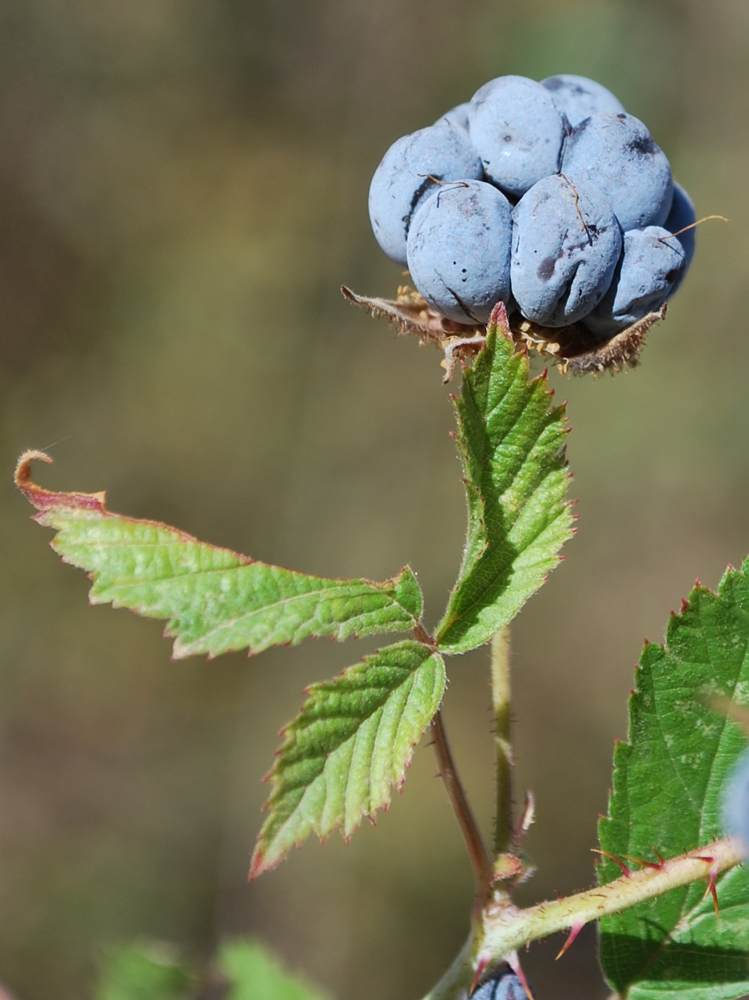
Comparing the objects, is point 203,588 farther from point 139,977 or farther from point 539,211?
point 139,977

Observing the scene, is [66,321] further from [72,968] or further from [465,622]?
[465,622]

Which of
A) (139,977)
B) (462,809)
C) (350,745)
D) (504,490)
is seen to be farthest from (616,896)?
(139,977)

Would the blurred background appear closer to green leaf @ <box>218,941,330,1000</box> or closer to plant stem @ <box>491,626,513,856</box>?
green leaf @ <box>218,941,330,1000</box>

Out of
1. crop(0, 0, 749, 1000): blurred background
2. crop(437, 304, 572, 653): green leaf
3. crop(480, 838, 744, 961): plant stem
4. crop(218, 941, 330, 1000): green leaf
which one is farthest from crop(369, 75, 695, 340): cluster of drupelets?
crop(0, 0, 749, 1000): blurred background

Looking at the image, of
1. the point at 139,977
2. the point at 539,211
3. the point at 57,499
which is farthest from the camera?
the point at 139,977

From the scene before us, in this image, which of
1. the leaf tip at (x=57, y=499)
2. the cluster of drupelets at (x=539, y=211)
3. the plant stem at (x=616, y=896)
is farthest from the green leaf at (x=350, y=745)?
the cluster of drupelets at (x=539, y=211)

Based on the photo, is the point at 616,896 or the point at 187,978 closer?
the point at 616,896

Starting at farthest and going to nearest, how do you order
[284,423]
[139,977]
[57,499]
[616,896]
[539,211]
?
[284,423] < [139,977] < [539,211] < [57,499] < [616,896]

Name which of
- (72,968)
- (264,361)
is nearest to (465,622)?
(72,968)
